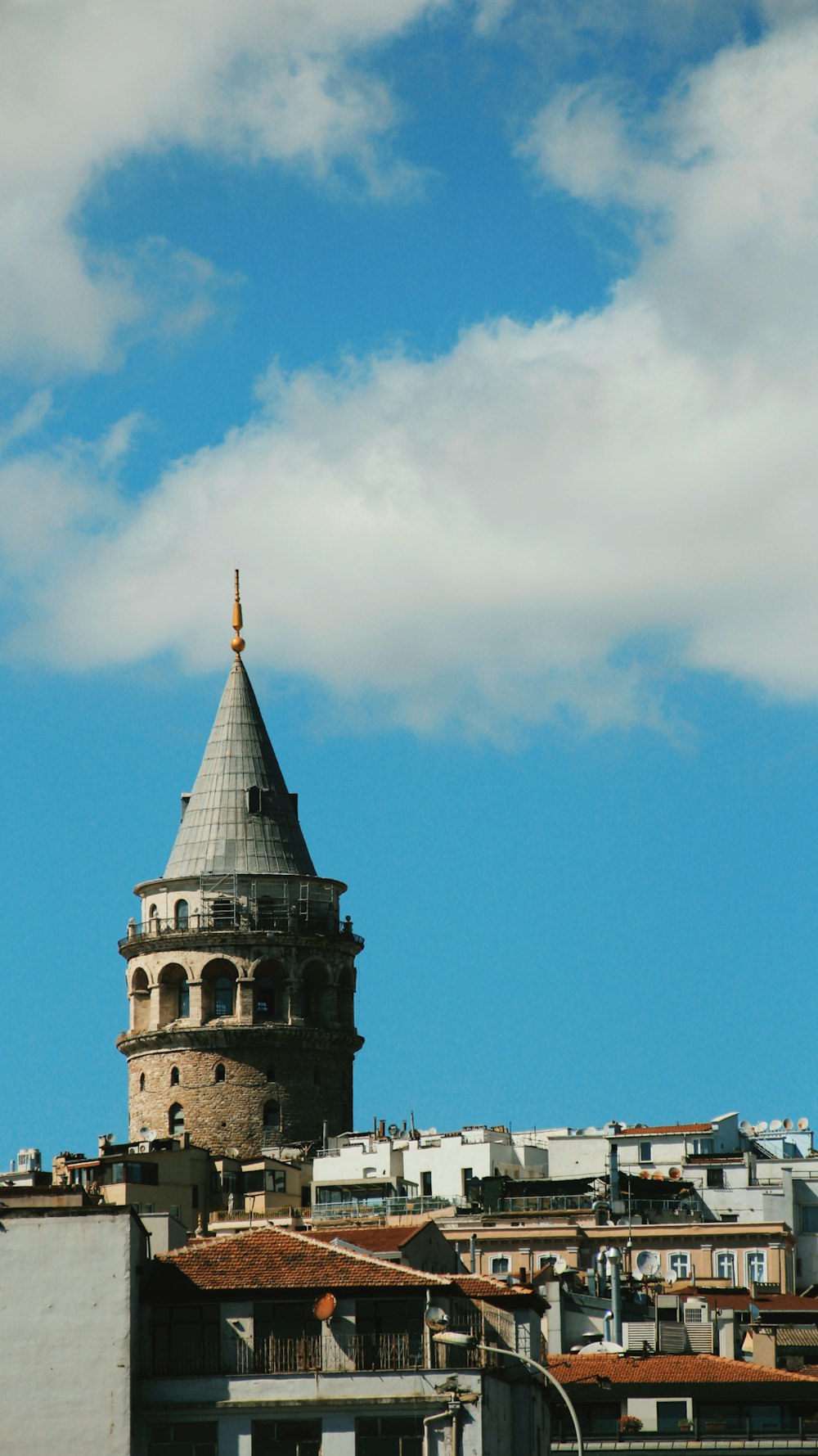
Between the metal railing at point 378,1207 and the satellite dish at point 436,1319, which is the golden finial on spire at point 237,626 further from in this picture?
the satellite dish at point 436,1319

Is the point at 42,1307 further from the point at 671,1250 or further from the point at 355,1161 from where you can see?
the point at 355,1161

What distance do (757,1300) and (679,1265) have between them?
13.7m

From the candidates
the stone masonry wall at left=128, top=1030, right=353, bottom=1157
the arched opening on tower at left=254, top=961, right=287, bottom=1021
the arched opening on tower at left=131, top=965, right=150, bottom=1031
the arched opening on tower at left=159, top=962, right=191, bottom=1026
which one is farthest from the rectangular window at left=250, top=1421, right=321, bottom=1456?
the arched opening on tower at left=131, top=965, right=150, bottom=1031

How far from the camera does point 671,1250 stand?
9869 cm

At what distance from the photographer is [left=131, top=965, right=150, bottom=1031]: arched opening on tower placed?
127 meters

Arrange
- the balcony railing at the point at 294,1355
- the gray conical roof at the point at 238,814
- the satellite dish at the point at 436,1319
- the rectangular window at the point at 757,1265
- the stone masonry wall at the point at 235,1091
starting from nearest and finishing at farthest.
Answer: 1. the satellite dish at the point at 436,1319
2. the balcony railing at the point at 294,1355
3. the rectangular window at the point at 757,1265
4. the stone masonry wall at the point at 235,1091
5. the gray conical roof at the point at 238,814

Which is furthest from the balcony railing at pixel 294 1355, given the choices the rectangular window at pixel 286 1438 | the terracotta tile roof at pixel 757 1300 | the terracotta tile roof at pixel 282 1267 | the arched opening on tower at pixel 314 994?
the arched opening on tower at pixel 314 994

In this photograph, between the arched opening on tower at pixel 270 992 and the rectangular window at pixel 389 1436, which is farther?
the arched opening on tower at pixel 270 992

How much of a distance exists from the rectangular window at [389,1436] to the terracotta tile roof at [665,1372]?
10.5 metres

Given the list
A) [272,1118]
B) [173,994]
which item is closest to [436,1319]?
[272,1118]

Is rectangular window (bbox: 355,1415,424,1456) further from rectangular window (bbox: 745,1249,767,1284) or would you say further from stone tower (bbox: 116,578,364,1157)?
stone tower (bbox: 116,578,364,1157)

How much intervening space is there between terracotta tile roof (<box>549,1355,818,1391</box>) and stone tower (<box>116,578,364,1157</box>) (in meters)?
54.0

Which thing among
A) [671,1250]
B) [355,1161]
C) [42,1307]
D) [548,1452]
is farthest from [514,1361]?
[355,1161]

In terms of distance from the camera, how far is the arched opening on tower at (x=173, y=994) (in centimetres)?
12612
